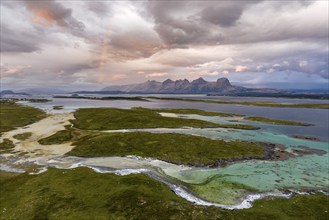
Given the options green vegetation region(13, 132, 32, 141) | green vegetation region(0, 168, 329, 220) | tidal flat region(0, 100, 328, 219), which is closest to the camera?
green vegetation region(0, 168, 329, 220)

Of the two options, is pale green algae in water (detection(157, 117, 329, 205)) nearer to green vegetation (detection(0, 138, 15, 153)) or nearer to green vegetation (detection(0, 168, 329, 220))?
green vegetation (detection(0, 168, 329, 220))

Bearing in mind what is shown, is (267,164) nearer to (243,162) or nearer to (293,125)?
(243,162)

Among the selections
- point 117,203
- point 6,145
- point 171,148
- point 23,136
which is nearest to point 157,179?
point 117,203

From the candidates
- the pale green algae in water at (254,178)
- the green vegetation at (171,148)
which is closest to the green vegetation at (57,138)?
the green vegetation at (171,148)

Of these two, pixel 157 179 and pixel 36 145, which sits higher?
pixel 36 145

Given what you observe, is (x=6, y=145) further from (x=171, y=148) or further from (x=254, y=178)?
(x=254, y=178)

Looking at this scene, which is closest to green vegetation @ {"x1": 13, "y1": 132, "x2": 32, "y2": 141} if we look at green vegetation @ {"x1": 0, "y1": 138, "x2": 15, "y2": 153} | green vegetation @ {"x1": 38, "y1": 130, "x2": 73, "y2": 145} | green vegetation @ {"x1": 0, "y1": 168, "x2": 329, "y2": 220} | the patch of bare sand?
the patch of bare sand
